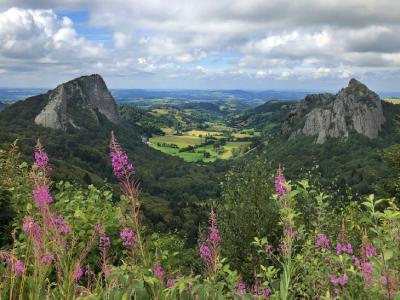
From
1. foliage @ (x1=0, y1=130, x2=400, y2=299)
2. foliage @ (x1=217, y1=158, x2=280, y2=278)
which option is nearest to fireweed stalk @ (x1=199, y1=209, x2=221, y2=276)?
foliage @ (x1=0, y1=130, x2=400, y2=299)

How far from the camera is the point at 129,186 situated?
3.94m

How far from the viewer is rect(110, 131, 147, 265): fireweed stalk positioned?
3844 millimetres

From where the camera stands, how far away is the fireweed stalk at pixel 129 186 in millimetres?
3844

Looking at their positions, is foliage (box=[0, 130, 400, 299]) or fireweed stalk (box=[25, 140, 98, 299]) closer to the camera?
fireweed stalk (box=[25, 140, 98, 299])

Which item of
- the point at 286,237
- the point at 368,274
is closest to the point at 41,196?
the point at 286,237

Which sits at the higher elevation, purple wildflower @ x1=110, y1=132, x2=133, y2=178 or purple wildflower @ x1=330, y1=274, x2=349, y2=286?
purple wildflower @ x1=110, y1=132, x2=133, y2=178

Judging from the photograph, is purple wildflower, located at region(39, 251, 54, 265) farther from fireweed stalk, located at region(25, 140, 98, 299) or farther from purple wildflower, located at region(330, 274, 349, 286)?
purple wildflower, located at region(330, 274, 349, 286)

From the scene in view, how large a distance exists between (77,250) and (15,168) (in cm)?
590

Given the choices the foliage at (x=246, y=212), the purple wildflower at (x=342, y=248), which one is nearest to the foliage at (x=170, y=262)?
the purple wildflower at (x=342, y=248)

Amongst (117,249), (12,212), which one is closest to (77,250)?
(117,249)

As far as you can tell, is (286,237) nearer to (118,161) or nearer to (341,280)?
(341,280)

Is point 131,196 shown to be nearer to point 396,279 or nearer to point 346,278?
point 346,278

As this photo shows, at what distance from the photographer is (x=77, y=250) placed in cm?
841

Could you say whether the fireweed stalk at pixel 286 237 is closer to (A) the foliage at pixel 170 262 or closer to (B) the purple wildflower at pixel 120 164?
(A) the foliage at pixel 170 262
